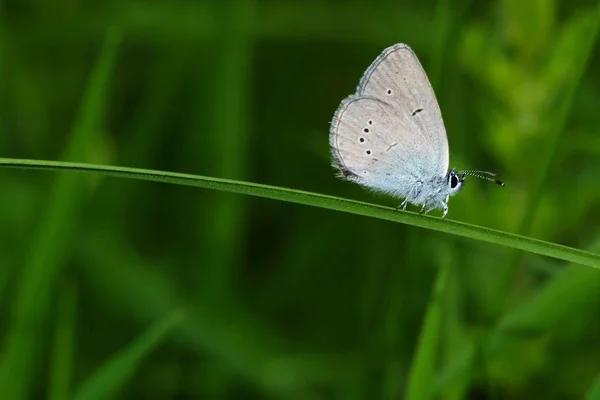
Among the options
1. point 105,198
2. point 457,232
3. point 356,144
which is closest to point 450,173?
point 356,144

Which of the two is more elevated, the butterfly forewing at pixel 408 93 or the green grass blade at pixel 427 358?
the butterfly forewing at pixel 408 93

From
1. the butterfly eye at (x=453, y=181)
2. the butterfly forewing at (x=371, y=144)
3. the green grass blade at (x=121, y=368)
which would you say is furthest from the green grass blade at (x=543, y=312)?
the green grass blade at (x=121, y=368)

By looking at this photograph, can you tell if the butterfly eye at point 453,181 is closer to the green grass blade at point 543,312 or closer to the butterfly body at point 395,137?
the butterfly body at point 395,137

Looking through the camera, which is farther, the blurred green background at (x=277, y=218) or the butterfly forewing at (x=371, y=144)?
the butterfly forewing at (x=371, y=144)

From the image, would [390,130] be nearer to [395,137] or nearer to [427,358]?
[395,137]

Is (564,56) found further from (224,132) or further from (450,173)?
(224,132)

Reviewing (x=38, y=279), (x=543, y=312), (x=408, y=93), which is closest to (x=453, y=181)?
(x=408, y=93)

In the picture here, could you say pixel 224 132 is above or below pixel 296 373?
above
